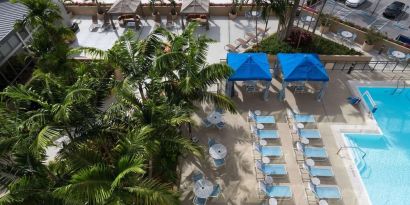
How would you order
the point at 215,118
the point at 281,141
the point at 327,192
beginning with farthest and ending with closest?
the point at 215,118 < the point at 281,141 < the point at 327,192

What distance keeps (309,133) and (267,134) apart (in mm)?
2106

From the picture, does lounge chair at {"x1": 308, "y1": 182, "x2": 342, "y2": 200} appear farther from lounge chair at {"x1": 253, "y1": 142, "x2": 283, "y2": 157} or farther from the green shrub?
the green shrub

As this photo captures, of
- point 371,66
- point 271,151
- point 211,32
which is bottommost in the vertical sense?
point 271,151

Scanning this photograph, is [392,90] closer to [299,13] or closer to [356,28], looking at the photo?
[356,28]

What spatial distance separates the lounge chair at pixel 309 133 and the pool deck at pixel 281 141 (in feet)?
1.92

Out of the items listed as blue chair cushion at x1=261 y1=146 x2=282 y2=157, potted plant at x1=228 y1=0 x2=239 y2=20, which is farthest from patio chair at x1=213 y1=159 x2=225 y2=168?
potted plant at x1=228 y1=0 x2=239 y2=20

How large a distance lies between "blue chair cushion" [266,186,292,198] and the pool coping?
302cm

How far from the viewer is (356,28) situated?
1947 cm

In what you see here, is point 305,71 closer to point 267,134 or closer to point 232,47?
point 267,134

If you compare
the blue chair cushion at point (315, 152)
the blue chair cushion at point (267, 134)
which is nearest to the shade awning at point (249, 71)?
the blue chair cushion at point (267, 134)

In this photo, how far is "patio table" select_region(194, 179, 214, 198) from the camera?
11100 millimetres

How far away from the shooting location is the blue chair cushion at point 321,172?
478 inches

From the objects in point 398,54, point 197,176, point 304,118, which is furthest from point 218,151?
point 398,54

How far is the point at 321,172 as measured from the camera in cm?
1220
